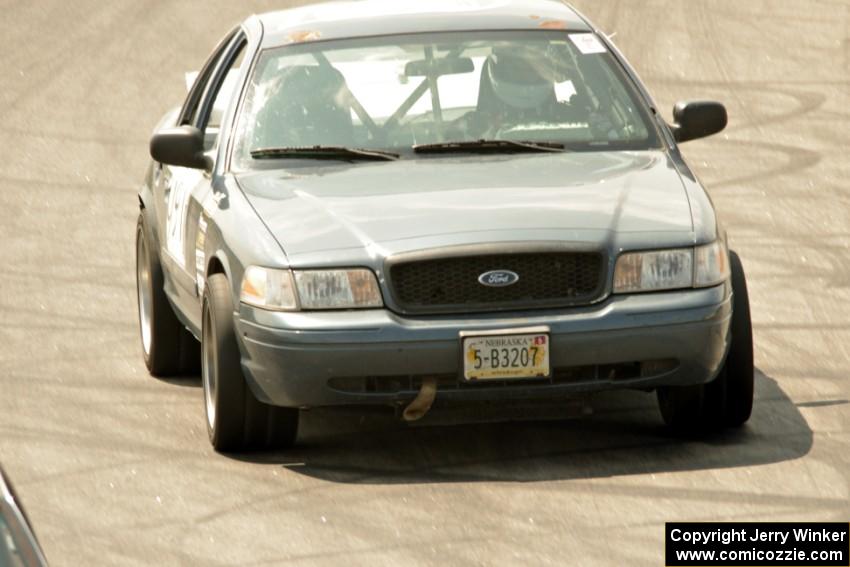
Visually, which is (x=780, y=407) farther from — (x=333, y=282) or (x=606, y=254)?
(x=333, y=282)

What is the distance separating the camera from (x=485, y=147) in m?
8.44

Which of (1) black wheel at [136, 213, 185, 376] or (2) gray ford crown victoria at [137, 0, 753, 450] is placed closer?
(2) gray ford crown victoria at [137, 0, 753, 450]

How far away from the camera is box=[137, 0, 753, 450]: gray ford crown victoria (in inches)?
292

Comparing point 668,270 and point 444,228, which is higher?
point 444,228

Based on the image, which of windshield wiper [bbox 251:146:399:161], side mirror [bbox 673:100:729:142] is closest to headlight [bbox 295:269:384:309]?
windshield wiper [bbox 251:146:399:161]

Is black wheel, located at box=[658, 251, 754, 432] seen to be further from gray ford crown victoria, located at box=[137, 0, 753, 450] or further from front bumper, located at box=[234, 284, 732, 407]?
front bumper, located at box=[234, 284, 732, 407]

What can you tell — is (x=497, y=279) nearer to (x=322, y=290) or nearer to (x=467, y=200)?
(x=467, y=200)

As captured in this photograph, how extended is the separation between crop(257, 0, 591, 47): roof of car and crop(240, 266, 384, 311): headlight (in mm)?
1770

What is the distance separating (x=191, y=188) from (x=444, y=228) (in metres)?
1.77

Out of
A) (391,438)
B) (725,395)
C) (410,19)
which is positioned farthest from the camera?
(410,19)

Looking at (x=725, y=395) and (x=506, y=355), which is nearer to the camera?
(x=506, y=355)

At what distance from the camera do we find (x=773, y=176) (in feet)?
45.3

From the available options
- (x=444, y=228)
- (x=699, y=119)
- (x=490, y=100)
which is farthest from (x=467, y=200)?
(x=699, y=119)

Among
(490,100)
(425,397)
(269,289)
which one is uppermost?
(490,100)
